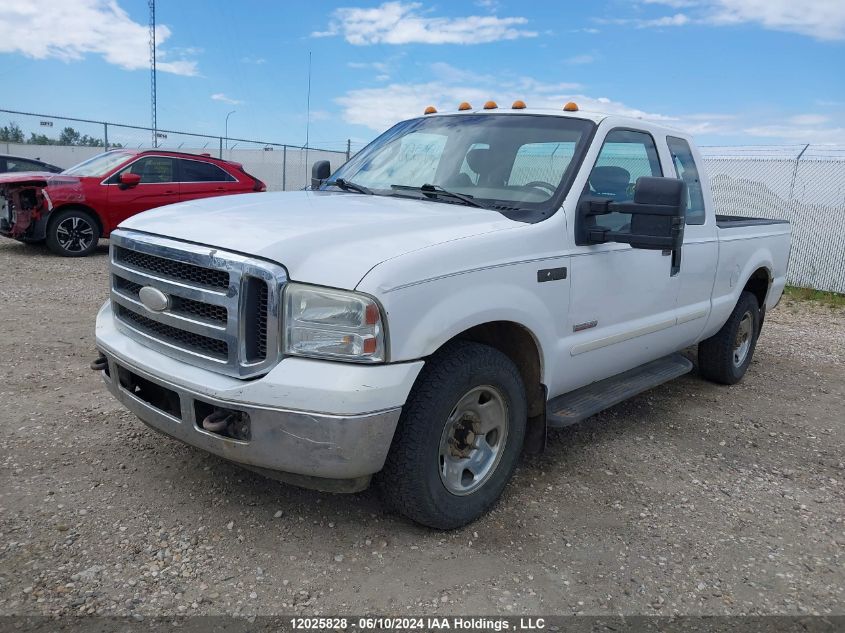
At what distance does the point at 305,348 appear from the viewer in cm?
267

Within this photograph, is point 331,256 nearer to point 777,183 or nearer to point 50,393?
point 50,393

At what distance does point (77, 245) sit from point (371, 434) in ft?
31.2

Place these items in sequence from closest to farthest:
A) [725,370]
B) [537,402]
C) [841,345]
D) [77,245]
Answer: [537,402]
[725,370]
[841,345]
[77,245]

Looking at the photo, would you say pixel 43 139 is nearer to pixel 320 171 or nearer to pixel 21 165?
pixel 21 165

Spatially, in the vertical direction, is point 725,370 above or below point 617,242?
below

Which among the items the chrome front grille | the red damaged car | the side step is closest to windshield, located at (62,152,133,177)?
the red damaged car

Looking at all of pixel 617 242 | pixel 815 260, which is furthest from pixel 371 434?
pixel 815 260

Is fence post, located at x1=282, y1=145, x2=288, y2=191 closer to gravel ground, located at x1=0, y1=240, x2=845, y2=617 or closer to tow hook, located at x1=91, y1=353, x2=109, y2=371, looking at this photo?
gravel ground, located at x1=0, y1=240, x2=845, y2=617

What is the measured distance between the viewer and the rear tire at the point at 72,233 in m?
10.4

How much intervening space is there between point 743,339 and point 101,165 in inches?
375

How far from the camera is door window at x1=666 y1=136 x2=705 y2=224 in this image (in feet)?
15.3

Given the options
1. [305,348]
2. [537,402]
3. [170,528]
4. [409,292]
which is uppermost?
[409,292]

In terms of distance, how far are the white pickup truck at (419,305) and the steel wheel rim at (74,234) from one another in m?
7.52

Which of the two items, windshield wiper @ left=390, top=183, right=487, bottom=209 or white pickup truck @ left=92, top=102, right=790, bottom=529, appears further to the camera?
windshield wiper @ left=390, top=183, right=487, bottom=209
